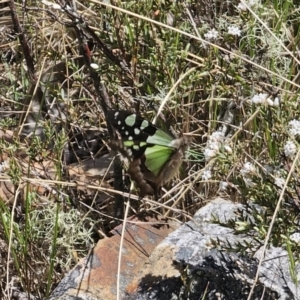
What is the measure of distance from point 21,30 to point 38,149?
650 millimetres

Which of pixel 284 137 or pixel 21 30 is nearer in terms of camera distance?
pixel 284 137

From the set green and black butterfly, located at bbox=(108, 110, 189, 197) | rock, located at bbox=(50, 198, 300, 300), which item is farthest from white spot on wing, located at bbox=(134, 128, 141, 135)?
rock, located at bbox=(50, 198, 300, 300)

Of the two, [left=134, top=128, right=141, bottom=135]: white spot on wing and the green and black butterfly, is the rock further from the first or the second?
[left=134, top=128, right=141, bottom=135]: white spot on wing

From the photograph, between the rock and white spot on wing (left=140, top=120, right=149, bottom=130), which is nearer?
the rock

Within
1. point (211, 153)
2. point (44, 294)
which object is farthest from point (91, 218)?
point (211, 153)

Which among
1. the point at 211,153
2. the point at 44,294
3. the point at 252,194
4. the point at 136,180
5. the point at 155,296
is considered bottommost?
the point at 44,294

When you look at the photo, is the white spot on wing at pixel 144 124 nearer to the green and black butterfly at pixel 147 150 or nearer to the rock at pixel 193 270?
the green and black butterfly at pixel 147 150

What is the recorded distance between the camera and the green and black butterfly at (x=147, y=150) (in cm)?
260

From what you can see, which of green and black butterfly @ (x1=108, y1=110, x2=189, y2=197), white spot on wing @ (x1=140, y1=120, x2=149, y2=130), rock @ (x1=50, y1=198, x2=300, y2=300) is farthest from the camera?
green and black butterfly @ (x1=108, y1=110, x2=189, y2=197)

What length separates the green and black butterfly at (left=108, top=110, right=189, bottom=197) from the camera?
2.60 meters

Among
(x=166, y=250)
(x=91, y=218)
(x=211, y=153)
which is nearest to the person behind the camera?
(x=211, y=153)

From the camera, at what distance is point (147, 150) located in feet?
8.74

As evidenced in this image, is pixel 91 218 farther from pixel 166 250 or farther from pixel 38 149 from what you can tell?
pixel 166 250

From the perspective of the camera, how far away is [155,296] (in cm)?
232
